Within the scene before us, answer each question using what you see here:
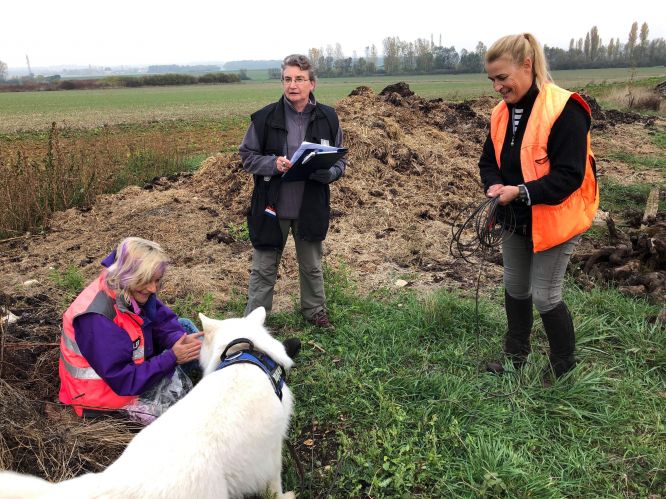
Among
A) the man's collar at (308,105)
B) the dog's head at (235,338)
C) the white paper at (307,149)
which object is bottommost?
the dog's head at (235,338)

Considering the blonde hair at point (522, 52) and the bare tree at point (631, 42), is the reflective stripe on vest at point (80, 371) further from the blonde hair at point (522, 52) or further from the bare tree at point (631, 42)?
the bare tree at point (631, 42)

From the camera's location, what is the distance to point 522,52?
2.70 m

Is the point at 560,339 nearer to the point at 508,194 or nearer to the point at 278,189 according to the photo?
the point at 508,194

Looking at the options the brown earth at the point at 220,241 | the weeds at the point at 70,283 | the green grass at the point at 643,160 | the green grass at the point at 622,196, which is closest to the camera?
the brown earth at the point at 220,241

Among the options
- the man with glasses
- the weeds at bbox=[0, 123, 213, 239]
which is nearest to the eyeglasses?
the man with glasses

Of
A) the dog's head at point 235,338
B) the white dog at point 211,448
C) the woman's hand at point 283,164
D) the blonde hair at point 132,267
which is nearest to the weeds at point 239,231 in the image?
the woman's hand at point 283,164

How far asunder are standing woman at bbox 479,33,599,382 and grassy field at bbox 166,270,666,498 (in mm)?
450

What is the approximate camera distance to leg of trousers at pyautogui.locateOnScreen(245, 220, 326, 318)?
13.9ft

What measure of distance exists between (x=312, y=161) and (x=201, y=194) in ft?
18.3

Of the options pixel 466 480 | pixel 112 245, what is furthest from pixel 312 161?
pixel 112 245

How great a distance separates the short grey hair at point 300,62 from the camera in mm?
3762

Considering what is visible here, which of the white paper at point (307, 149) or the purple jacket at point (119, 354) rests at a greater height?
the white paper at point (307, 149)

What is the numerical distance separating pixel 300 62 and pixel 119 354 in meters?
2.61

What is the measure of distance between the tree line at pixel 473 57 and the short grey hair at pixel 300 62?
8272cm
